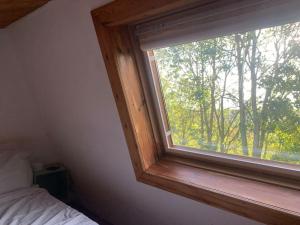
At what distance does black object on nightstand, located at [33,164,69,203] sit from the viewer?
2316mm

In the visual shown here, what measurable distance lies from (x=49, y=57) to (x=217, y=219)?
1.57m

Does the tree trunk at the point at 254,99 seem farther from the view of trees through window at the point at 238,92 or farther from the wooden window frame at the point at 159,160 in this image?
the wooden window frame at the point at 159,160

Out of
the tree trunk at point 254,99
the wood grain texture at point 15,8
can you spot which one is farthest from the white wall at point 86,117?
the tree trunk at point 254,99

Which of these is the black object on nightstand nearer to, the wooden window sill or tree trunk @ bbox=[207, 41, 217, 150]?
the wooden window sill

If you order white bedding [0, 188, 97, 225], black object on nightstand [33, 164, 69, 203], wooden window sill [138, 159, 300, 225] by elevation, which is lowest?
black object on nightstand [33, 164, 69, 203]

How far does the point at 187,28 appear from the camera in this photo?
1.26 metres

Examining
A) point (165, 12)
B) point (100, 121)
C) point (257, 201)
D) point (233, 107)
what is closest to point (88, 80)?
point (100, 121)

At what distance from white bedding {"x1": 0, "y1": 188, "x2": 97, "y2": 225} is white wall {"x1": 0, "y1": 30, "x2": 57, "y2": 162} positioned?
0.58m

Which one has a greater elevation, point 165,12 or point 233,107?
point 165,12

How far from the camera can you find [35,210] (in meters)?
1.71

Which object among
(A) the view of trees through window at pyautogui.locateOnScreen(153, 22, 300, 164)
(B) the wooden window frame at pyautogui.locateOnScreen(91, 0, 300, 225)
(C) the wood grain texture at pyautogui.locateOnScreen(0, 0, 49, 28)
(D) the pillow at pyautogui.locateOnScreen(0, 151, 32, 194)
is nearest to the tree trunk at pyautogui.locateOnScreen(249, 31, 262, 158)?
(A) the view of trees through window at pyautogui.locateOnScreen(153, 22, 300, 164)

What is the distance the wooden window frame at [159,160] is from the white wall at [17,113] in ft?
4.20

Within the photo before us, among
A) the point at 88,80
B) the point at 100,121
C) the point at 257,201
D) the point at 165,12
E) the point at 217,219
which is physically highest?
the point at 165,12

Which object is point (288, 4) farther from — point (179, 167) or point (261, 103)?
point (179, 167)
